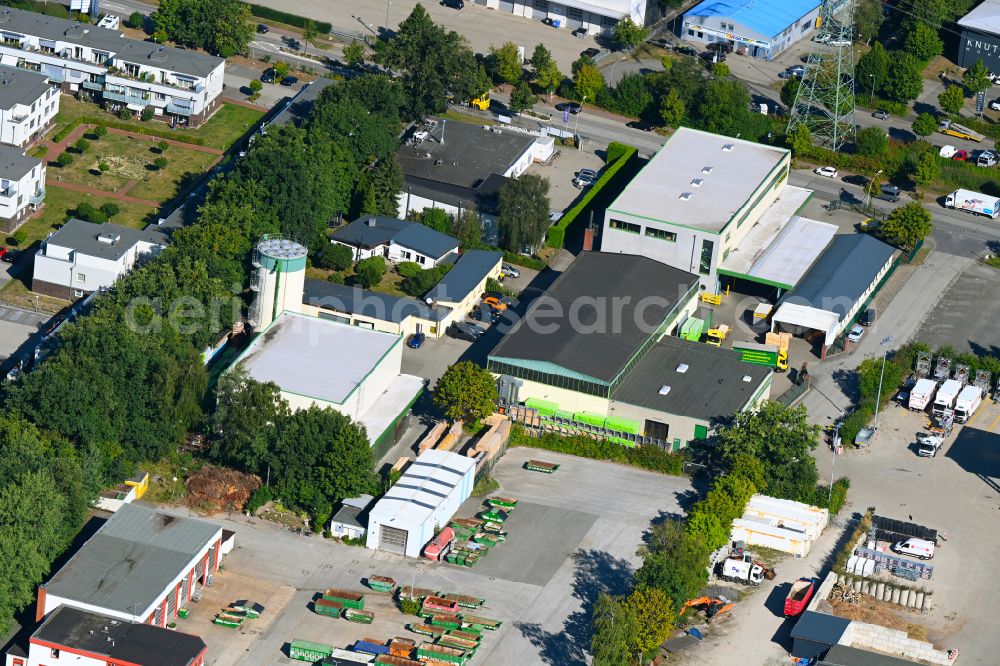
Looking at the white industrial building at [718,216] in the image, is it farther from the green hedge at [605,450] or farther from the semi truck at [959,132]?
the semi truck at [959,132]


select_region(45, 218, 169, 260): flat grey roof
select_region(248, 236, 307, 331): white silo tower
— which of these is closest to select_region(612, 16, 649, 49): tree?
select_region(45, 218, 169, 260): flat grey roof

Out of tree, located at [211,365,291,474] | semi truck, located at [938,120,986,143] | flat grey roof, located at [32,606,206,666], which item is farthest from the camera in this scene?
semi truck, located at [938,120,986,143]

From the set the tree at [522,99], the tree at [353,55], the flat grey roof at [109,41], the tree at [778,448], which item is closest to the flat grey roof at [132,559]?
the tree at [778,448]

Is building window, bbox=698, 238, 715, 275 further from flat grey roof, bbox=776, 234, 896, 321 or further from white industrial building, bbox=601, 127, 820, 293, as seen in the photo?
flat grey roof, bbox=776, 234, 896, 321

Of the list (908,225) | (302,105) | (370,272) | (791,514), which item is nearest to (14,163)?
(302,105)

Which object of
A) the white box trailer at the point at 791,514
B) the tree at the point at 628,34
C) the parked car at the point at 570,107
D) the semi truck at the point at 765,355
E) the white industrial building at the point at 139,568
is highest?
the tree at the point at 628,34
